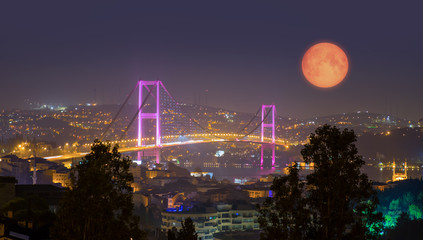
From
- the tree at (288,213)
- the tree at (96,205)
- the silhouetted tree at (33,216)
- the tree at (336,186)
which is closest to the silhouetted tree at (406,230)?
the silhouetted tree at (33,216)

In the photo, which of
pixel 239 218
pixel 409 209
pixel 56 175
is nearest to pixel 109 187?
pixel 409 209

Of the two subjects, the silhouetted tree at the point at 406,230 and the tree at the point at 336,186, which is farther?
the silhouetted tree at the point at 406,230

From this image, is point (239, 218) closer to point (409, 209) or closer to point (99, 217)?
point (409, 209)

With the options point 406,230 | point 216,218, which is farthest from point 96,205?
point 216,218

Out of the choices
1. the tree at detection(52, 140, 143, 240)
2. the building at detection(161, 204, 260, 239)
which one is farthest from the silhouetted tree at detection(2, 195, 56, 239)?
the building at detection(161, 204, 260, 239)

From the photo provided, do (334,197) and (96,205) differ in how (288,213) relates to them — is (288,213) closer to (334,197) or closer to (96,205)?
(334,197)

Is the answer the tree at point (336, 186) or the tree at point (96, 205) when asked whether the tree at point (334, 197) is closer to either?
the tree at point (336, 186)
